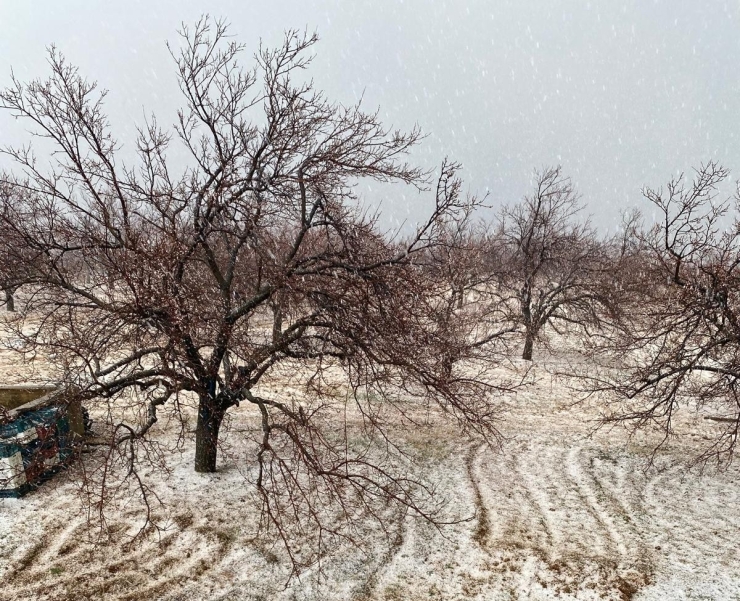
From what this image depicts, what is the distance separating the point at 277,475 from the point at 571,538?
535 centimetres

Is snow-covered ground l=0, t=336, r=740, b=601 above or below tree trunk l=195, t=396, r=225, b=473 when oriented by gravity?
below

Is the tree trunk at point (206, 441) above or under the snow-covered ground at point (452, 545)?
above

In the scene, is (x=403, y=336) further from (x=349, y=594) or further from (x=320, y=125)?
(x=320, y=125)

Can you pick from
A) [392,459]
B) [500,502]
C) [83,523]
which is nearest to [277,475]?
[392,459]

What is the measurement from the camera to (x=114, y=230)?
6.74 meters

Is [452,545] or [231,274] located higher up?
[231,274]

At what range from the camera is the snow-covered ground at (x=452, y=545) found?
648cm

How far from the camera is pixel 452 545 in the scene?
7.58 meters

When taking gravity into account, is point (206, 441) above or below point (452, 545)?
above

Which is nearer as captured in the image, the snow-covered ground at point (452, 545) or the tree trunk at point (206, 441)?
the snow-covered ground at point (452, 545)

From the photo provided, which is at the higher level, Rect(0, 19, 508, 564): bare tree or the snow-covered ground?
Rect(0, 19, 508, 564): bare tree

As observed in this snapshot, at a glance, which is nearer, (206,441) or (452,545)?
(452,545)

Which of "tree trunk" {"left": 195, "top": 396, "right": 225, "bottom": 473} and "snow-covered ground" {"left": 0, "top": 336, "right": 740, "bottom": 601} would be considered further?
"tree trunk" {"left": 195, "top": 396, "right": 225, "bottom": 473}

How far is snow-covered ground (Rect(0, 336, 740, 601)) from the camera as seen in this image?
648cm
